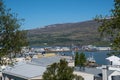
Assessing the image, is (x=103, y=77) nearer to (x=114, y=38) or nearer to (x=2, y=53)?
(x=2, y=53)

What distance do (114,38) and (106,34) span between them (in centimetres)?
45

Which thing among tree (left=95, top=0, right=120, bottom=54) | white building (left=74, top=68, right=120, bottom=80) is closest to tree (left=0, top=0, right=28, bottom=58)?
tree (left=95, top=0, right=120, bottom=54)

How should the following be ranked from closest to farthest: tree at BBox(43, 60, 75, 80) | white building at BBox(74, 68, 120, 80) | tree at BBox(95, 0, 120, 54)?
tree at BBox(95, 0, 120, 54)
tree at BBox(43, 60, 75, 80)
white building at BBox(74, 68, 120, 80)

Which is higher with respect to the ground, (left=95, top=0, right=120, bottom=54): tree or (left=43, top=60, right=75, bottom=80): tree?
(left=95, top=0, right=120, bottom=54): tree

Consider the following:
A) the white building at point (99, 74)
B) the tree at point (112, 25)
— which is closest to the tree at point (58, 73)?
the white building at point (99, 74)

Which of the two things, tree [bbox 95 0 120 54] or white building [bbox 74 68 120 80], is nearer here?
tree [bbox 95 0 120 54]

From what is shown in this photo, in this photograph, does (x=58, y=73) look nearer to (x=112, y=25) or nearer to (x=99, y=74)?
(x=99, y=74)

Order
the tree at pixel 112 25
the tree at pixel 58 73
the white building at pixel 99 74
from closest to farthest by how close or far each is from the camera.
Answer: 1. the tree at pixel 112 25
2. the tree at pixel 58 73
3. the white building at pixel 99 74

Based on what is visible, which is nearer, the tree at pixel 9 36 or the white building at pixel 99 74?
the tree at pixel 9 36

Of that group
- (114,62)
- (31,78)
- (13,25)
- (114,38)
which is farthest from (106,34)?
(114,62)

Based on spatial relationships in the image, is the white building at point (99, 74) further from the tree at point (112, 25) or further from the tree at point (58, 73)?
the tree at point (112, 25)

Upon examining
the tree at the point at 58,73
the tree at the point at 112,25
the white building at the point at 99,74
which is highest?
the tree at the point at 112,25

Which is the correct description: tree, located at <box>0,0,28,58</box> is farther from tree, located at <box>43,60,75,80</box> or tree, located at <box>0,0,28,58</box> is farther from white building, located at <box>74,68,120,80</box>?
white building, located at <box>74,68,120,80</box>

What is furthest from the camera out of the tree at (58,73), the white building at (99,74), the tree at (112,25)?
the white building at (99,74)
